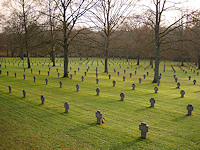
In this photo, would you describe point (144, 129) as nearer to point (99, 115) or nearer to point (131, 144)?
point (131, 144)

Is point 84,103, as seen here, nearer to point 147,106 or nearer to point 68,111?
point 68,111

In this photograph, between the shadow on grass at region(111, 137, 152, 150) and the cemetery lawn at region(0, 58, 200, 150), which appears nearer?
the shadow on grass at region(111, 137, 152, 150)

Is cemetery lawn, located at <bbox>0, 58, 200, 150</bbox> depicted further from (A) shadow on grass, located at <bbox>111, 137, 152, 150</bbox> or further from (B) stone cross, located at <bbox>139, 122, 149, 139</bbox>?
(B) stone cross, located at <bbox>139, 122, 149, 139</bbox>

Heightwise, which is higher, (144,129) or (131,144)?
(144,129)

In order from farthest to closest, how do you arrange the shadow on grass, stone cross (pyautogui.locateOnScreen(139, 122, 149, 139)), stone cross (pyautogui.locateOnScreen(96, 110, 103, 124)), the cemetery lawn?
1. stone cross (pyautogui.locateOnScreen(96, 110, 103, 124))
2. stone cross (pyautogui.locateOnScreen(139, 122, 149, 139))
3. the cemetery lawn
4. the shadow on grass

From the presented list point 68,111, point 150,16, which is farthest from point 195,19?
point 68,111

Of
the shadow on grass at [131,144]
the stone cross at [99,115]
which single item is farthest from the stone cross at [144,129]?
the stone cross at [99,115]

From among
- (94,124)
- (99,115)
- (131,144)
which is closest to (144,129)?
(131,144)

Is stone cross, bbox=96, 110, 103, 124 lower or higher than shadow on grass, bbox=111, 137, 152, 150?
higher

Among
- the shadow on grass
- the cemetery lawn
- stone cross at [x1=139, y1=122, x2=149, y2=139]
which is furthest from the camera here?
stone cross at [x1=139, y1=122, x2=149, y2=139]

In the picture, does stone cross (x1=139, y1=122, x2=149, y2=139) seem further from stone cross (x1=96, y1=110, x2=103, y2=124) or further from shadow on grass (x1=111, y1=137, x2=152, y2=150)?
stone cross (x1=96, y1=110, x2=103, y2=124)

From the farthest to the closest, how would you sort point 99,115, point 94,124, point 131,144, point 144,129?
point 94,124, point 99,115, point 144,129, point 131,144

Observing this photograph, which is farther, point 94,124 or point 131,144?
point 94,124

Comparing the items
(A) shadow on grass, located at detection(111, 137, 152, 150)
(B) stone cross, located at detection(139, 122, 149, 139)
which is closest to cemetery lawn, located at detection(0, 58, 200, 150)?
(A) shadow on grass, located at detection(111, 137, 152, 150)
